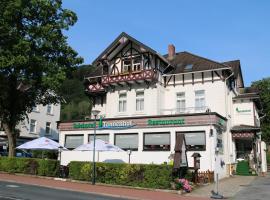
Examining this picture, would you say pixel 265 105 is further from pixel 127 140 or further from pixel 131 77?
pixel 127 140

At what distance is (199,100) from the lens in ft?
99.8

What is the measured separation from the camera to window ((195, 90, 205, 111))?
1185 inches

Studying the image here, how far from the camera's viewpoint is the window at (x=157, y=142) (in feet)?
87.5

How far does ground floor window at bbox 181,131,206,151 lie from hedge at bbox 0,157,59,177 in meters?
9.79

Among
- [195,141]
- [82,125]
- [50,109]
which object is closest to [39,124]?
[50,109]

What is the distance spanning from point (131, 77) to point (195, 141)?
8907 millimetres

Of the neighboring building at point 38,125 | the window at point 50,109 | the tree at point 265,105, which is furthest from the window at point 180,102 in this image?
the window at point 50,109

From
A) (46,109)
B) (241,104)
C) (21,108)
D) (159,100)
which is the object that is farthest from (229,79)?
(46,109)

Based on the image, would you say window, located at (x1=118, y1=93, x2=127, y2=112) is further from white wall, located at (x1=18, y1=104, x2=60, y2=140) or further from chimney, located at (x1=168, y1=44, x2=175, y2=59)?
white wall, located at (x1=18, y1=104, x2=60, y2=140)

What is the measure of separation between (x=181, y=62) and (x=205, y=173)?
44.3 feet

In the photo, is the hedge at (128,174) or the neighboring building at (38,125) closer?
the hedge at (128,174)

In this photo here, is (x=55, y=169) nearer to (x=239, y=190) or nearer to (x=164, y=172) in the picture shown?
(x=164, y=172)

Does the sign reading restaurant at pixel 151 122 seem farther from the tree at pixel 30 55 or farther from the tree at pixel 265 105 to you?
the tree at pixel 265 105

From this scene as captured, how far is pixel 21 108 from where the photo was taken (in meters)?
28.9
